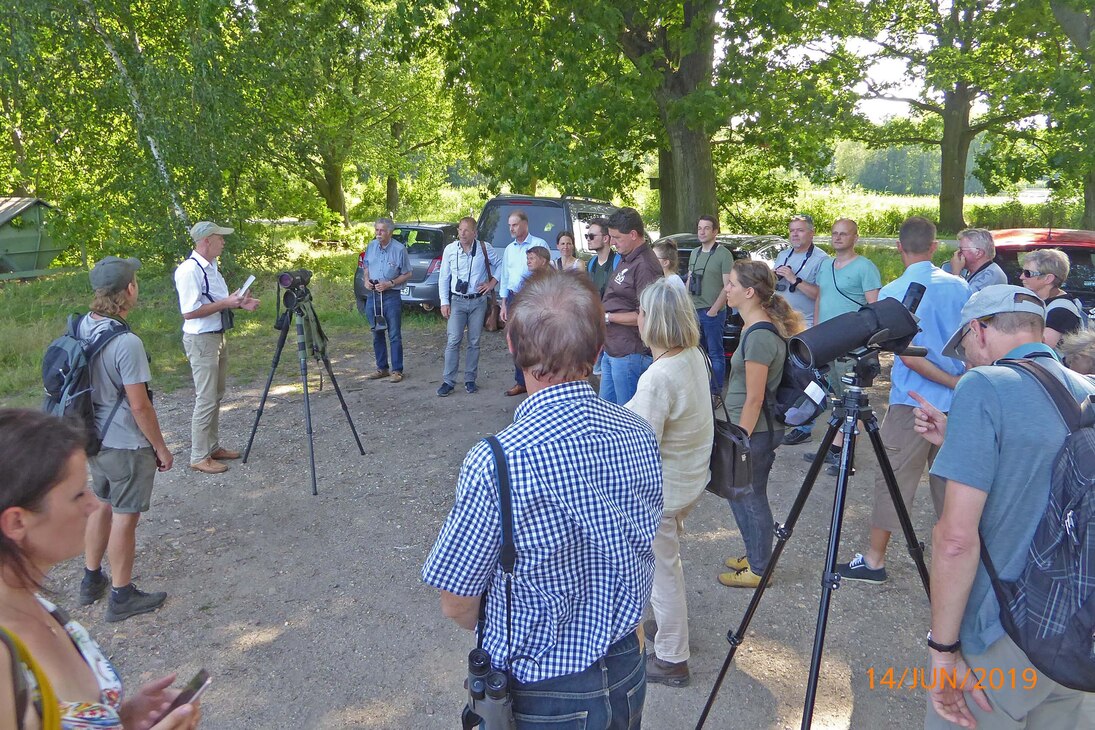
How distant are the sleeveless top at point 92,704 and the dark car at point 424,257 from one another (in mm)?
9861

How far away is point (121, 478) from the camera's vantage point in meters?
3.95

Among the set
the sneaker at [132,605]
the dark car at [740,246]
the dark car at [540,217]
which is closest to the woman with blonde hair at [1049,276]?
the dark car at [740,246]

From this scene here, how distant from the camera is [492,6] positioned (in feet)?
35.6

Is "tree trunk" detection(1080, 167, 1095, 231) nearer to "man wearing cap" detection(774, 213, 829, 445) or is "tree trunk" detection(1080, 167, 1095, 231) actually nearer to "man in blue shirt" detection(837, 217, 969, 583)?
"man wearing cap" detection(774, 213, 829, 445)

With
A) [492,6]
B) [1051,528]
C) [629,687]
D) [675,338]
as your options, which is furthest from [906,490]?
[492,6]

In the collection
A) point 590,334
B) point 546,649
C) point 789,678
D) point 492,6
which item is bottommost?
point 789,678

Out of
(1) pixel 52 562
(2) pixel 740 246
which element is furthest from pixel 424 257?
(1) pixel 52 562

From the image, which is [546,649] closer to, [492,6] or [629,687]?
[629,687]

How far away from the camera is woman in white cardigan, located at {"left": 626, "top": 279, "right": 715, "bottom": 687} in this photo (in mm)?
3232

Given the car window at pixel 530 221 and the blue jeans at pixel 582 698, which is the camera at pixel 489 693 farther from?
the car window at pixel 530 221

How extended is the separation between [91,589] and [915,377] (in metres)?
4.60

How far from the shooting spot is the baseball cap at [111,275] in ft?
12.7

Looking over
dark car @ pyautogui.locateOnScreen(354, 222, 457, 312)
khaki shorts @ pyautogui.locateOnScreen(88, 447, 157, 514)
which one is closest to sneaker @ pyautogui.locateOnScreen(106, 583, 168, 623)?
khaki shorts @ pyautogui.locateOnScreen(88, 447, 157, 514)

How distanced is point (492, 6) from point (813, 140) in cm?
574
